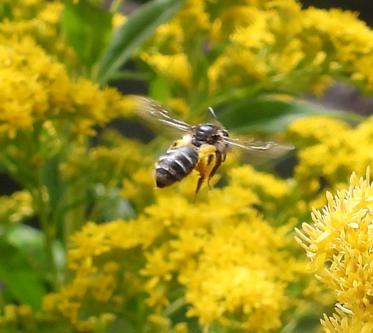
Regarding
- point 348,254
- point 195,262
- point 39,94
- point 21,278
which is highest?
point 348,254

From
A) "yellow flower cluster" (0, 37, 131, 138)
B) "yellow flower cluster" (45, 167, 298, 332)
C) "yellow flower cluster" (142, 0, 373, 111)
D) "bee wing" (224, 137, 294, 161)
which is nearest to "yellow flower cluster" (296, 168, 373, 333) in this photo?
"bee wing" (224, 137, 294, 161)

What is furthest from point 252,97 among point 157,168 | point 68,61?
point 157,168

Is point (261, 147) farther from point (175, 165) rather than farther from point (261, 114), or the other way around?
point (261, 114)

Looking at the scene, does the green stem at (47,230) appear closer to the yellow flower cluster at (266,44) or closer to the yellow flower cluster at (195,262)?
the yellow flower cluster at (195,262)

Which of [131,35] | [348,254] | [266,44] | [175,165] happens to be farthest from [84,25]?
[348,254]

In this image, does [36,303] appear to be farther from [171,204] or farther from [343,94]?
[343,94]

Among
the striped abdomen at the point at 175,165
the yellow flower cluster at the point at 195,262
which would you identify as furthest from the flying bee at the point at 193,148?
the yellow flower cluster at the point at 195,262
